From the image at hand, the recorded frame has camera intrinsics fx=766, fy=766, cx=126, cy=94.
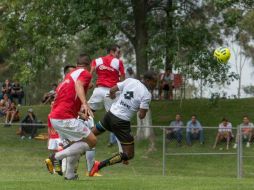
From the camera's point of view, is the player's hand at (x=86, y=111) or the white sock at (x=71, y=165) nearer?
the player's hand at (x=86, y=111)

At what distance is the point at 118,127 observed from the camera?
14945mm

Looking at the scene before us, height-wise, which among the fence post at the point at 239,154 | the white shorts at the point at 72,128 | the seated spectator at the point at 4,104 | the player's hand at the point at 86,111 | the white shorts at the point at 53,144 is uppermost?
the player's hand at the point at 86,111

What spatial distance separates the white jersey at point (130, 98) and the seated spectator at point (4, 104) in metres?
19.9

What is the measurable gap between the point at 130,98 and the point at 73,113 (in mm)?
2177

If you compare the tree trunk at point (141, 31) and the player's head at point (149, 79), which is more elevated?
the tree trunk at point (141, 31)

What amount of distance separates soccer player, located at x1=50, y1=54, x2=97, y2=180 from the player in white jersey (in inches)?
57.9

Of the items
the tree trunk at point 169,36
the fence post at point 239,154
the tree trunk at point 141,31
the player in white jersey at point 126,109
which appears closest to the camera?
the player in white jersey at point 126,109

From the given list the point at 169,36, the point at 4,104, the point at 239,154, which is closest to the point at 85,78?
the point at 239,154

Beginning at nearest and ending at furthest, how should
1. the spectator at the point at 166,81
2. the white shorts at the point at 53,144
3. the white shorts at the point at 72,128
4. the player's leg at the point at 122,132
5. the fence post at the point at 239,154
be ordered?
1. the white shorts at the point at 72,128
2. the player's leg at the point at 122,132
3. the white shorts at the point at 53,144
4. the fence post at the point at 239,154
5. the spectator at the point at 166,81

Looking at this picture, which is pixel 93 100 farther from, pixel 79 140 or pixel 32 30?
pixel 32 30

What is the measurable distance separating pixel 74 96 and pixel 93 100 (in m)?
4.55

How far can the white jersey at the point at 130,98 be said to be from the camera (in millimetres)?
14664

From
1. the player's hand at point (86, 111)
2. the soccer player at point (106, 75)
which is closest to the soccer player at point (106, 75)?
the soccer player at point (106, 75)

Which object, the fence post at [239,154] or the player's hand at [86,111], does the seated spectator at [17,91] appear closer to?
the fence post at [239,154]
